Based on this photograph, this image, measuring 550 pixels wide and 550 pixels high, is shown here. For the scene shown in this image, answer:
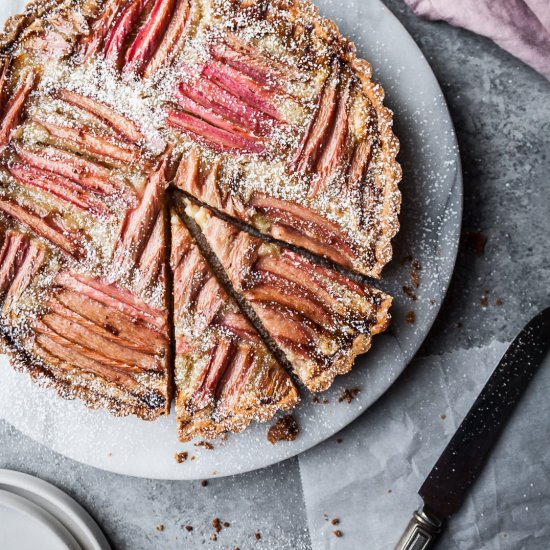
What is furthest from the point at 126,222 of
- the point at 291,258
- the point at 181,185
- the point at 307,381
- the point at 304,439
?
the point at 304,439

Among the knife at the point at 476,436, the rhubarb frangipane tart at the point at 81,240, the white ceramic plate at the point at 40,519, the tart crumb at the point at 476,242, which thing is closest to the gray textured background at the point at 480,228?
the tart crumb at the point at 476,242

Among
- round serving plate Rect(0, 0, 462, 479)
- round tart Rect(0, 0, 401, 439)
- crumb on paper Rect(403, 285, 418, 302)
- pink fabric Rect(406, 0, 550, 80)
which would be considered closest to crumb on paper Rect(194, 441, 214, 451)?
round serving plate Rect(0, 0, 462, 479)

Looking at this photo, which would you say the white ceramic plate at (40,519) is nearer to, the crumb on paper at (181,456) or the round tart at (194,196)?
the crumb on paper at (181,456)

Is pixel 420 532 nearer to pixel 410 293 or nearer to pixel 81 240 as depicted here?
pixel 410 293

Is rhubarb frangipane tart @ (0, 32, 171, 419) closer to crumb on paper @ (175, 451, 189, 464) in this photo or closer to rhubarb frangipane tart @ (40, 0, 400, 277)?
rhubarb frangipane tart @ (40, 0, 400, 277)

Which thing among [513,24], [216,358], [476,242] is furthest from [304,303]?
[513,24]

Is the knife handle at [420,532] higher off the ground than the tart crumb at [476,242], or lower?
lower
